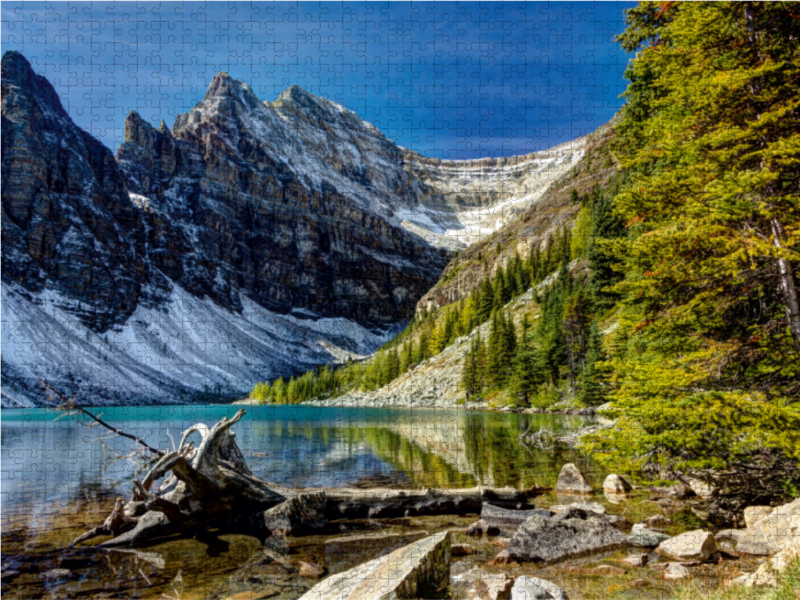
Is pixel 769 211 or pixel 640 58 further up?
pixel 640 58

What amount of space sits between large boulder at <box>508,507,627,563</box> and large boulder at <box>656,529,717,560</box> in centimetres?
90

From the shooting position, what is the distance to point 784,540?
291 inches

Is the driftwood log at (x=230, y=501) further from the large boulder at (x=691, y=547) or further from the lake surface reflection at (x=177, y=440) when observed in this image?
the large boulder at (x=691, y=547)

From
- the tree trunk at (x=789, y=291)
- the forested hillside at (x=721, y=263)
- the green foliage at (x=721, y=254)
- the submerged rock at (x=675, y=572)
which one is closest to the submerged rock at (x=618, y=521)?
the forested hillside at (x=721, y=263)

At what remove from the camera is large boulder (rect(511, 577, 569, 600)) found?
20.9ft

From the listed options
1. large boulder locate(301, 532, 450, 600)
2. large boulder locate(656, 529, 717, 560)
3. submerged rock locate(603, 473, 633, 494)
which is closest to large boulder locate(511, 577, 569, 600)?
large boulder locate(301, 532, 450, 600)

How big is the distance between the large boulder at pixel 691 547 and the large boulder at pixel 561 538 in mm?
904

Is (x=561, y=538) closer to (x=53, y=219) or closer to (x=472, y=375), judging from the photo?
(x=472, y=375)

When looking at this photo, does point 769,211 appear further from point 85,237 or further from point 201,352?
point 85,237

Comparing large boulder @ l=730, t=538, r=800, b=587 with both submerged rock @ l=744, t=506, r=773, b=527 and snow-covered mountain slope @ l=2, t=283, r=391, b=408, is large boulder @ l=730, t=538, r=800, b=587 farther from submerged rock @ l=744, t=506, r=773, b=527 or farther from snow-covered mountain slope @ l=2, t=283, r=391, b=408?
snow-covered mountain slope @ l=2, t=283, r=391, b=408

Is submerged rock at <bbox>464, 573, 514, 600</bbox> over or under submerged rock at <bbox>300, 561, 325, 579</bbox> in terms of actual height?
over

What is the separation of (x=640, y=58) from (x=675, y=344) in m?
6.98

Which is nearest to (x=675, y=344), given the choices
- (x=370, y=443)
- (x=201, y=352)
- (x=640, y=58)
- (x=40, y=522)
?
(x=640, y=58)

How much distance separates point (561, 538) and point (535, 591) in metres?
3.10
